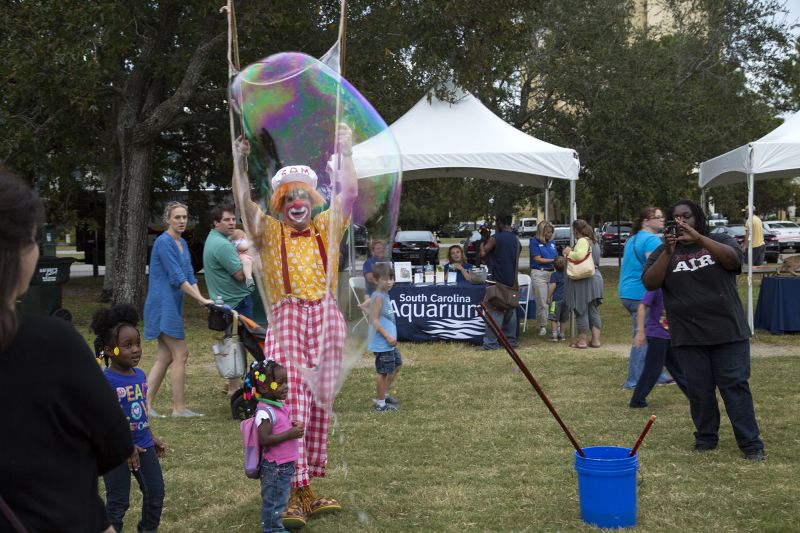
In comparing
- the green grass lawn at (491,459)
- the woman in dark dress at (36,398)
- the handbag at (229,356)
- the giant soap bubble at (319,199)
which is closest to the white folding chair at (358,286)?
the giant soap bubble at (319,199)

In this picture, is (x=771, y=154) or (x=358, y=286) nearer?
(x=358, y=286)

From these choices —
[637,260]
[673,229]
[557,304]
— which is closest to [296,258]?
[673,229]

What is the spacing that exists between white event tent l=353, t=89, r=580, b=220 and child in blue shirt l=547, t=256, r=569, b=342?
843 millimetres

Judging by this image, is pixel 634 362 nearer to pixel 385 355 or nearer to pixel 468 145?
pixel 385 355

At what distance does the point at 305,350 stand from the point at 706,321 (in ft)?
9.71

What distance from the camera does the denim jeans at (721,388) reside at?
5926 mm

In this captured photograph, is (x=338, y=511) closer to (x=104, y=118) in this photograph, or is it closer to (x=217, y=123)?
(x=217, y=123)

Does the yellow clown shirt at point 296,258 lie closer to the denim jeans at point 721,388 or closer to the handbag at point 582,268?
the denim jeans at point 721,388

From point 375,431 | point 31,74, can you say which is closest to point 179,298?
point 375,431

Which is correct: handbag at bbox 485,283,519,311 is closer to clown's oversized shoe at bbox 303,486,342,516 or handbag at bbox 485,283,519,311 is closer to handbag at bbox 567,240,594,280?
handbag at bbox 567,240,594,280

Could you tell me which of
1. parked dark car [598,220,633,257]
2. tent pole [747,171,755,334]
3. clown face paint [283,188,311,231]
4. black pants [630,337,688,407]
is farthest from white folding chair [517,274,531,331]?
parked dark car [598,220,633,257]

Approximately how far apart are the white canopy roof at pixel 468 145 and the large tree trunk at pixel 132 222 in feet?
17.2

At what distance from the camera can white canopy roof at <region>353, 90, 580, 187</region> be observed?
1288 centimetres

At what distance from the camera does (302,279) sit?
4527 millimetres
